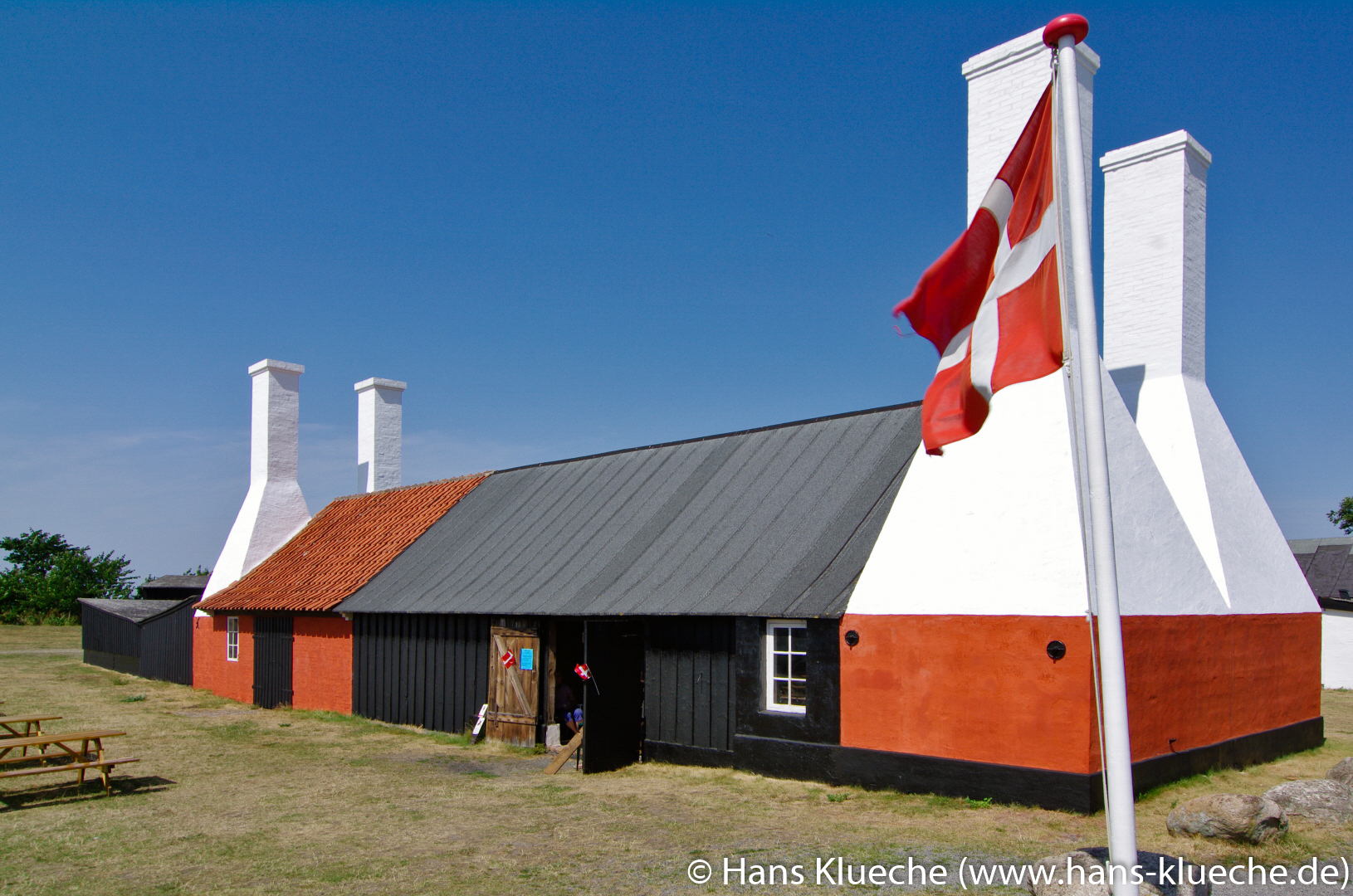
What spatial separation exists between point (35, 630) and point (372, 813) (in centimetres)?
4126

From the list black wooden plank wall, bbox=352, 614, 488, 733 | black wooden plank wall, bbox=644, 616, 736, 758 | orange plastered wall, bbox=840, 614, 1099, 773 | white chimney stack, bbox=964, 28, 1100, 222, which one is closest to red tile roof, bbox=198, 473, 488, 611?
black wooden plank wall, bbox=352, 614, 488, 733

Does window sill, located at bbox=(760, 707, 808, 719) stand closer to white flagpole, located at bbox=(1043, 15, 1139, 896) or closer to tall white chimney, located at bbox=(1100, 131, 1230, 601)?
tall white chimney, located at bbox=(1100, 131, 1230, 601)

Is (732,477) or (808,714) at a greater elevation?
(732,477)

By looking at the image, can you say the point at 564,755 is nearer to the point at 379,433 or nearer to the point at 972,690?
the point at 972,690

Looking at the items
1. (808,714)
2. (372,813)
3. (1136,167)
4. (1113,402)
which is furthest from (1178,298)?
(372,813)

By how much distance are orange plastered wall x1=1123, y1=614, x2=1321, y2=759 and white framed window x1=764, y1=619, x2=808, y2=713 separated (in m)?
3.52

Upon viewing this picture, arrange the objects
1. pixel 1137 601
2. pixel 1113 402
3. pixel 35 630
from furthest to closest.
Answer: pixel 35 630, pixel 1113 402, pixel 1137 601

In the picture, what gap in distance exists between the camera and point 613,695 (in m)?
12.9

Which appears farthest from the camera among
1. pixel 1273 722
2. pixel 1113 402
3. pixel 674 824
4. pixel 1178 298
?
pixel 1178 298

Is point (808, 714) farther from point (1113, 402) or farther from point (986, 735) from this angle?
point (1113, 402)

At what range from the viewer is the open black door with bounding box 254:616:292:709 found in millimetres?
20828

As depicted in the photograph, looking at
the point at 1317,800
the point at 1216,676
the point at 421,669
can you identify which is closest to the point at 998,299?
the point at 1317,800

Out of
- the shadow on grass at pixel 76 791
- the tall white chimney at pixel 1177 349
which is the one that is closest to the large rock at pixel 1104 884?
the tall white chimney at pixel 1177 349

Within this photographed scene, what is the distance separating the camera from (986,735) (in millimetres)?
9680
